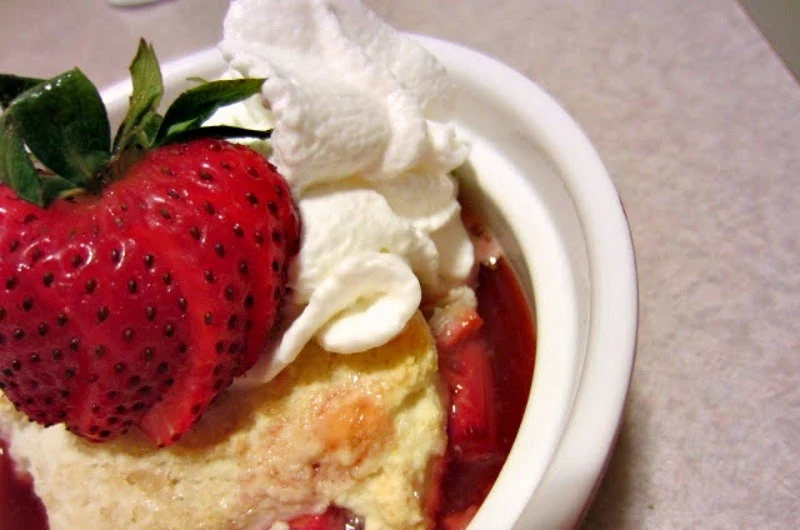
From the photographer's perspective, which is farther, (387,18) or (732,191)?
(387,18)

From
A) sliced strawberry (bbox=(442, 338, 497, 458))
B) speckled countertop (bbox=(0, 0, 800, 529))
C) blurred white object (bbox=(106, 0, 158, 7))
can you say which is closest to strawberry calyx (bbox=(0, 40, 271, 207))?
sliced strawberry (bbox=(442, 338, 497, 458))

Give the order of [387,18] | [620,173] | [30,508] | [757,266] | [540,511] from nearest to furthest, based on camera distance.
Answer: [540,511], [30,508], [757,266], [620,173], [387,18]

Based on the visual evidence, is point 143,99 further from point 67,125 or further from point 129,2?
point 129,2

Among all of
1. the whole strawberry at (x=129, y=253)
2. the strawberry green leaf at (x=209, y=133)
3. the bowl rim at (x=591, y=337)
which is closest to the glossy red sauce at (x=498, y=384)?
the bowl rim at (x=591, y=337)

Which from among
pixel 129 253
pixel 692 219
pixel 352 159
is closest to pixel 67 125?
pixel 129 253

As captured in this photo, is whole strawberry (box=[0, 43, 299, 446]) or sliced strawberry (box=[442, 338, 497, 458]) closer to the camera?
whole strawberry (box=[0, 43, 299, 446])

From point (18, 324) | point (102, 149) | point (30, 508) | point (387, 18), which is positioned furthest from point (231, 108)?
point (387, 18)

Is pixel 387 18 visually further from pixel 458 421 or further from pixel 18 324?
pixel 18 324

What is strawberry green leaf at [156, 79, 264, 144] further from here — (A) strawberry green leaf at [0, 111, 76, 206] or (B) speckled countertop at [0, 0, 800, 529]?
(B) speckled countertop at [0, 0, 800, 529]
